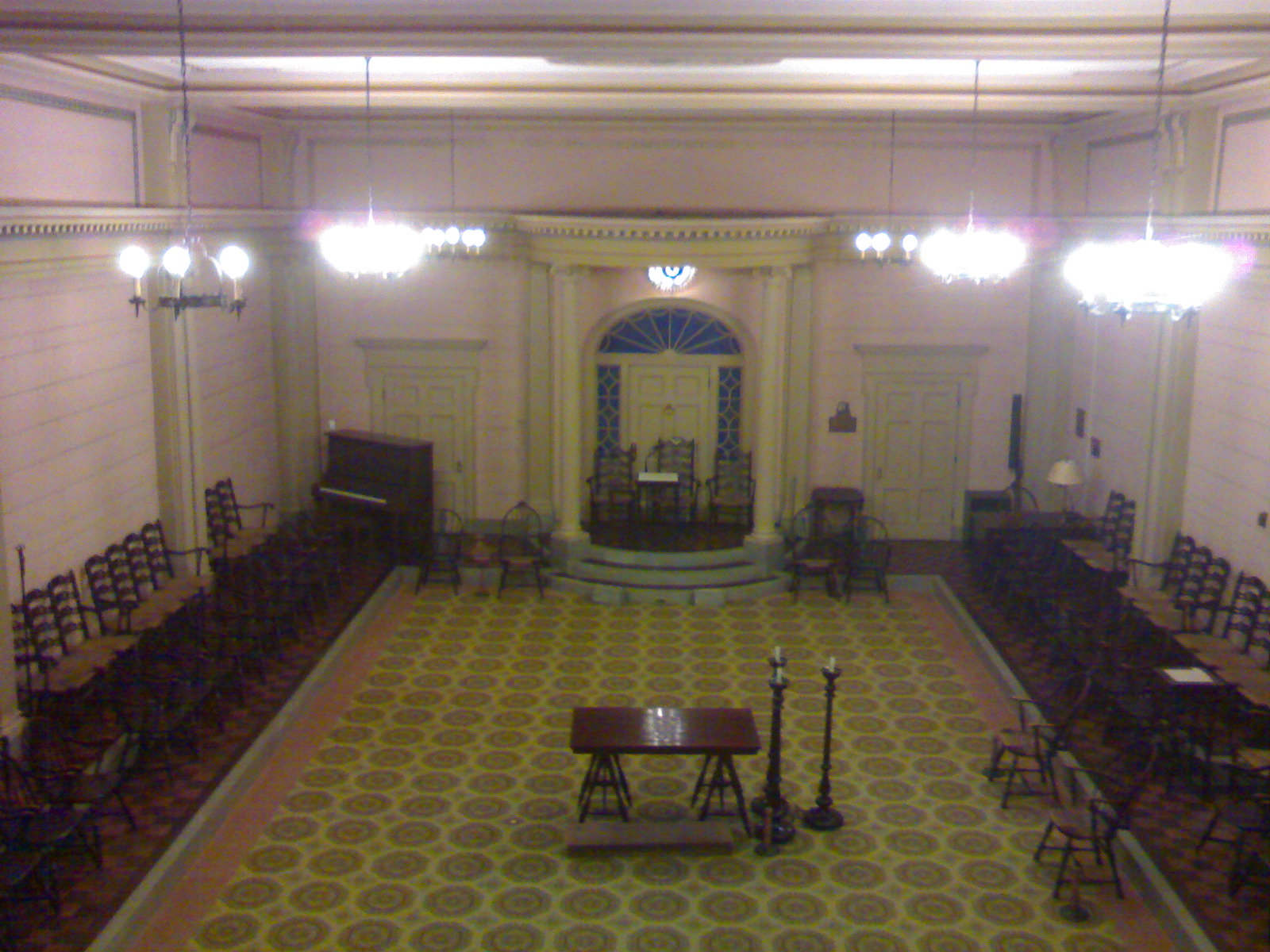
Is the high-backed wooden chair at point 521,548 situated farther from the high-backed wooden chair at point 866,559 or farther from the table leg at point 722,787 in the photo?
the table leg at point 722,787

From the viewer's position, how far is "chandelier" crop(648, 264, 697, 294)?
17.0m

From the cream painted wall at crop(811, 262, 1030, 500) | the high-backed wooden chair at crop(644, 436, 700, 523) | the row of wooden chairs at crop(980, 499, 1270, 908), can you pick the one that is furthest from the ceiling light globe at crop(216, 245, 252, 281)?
the cream painted wall at crop(811, 262, 1030, 500)

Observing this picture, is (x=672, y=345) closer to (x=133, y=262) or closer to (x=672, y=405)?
(x=672, y=405)

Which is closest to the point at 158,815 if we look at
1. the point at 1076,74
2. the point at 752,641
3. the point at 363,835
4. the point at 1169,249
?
the point at 363,835

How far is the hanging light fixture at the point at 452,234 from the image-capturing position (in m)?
15.4

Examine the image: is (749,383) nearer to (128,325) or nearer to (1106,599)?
(1106,599)

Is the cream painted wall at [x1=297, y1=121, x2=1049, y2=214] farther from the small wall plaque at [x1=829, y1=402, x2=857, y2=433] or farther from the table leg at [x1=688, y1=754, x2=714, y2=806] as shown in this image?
the table leg at [x1=688, y1=754, x2=714, y2=806]

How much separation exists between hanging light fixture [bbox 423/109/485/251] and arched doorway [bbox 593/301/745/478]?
2510 mm

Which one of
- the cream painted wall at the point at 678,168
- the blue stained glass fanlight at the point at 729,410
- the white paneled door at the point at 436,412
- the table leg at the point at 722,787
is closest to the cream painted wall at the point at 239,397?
the white paneled door at the point at 436,412

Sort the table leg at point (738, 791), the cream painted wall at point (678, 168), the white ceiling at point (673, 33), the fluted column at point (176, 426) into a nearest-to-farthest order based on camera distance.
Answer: the white ceiling at point (673, 33), the table leg at point (738, 791), the fluted column at point (176, 426), the cream painted wall at point (678, 168)

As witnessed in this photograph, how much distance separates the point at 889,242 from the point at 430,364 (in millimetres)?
6528

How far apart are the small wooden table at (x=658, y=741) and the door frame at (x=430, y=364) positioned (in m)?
8.04

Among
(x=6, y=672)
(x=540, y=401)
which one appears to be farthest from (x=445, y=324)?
(x=6, y=672)

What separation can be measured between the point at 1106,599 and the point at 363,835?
853 cm
